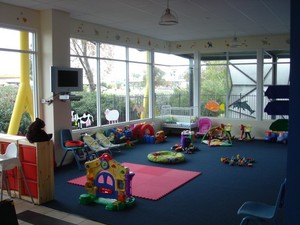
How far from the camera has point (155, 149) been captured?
28.3 feet

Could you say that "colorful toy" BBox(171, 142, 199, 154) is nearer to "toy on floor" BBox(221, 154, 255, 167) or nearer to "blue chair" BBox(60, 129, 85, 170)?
"toy on floor" BBox(221, 154, 255, 167)

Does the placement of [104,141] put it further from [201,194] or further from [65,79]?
[201,194]

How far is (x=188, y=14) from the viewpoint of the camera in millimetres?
6906

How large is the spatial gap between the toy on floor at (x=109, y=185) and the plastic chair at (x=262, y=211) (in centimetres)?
182

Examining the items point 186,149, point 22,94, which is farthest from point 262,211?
point 22,94

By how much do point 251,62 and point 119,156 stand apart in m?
5.45

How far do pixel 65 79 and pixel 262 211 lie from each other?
492 centimetres

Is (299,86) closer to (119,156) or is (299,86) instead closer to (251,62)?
A: (119,156)

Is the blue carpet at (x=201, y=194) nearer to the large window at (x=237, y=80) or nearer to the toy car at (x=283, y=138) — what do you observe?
the toy car at (x=283, y=138)

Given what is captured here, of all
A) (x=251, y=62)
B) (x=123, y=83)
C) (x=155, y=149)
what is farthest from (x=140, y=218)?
(x=251, y=62)

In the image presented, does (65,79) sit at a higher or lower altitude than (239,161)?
higher

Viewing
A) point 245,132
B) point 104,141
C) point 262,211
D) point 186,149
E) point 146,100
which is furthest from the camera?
point 146,100

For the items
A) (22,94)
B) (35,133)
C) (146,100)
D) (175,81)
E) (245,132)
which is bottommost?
(245,132)

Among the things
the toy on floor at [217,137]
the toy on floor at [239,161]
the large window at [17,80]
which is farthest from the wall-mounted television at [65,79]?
the toy on floor at [217,137]
